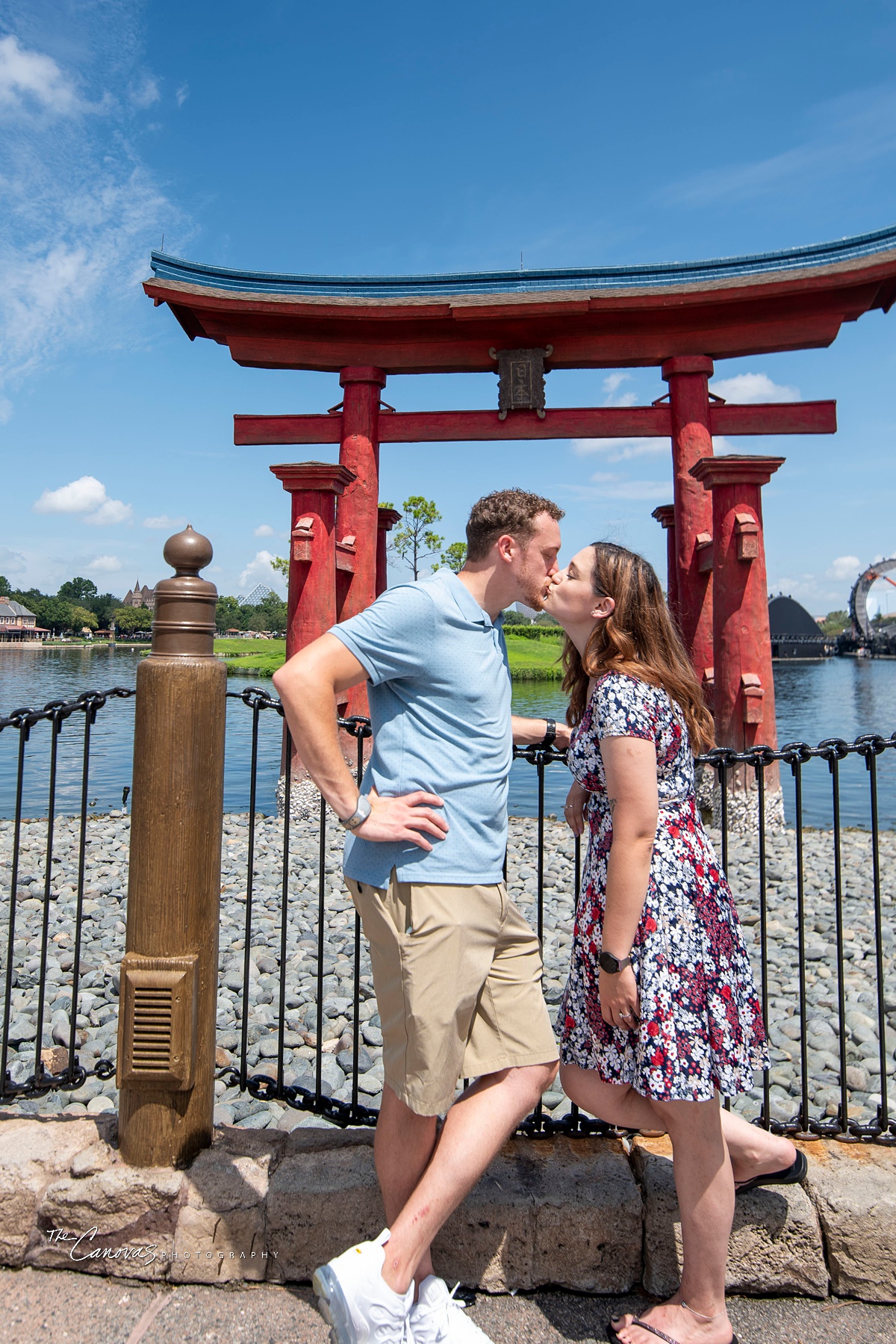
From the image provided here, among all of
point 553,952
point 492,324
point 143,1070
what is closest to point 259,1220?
point 143,1070

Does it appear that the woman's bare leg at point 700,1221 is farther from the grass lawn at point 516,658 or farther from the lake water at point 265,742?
the grass lawn at point 516,658

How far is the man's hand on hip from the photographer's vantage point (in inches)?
63.8

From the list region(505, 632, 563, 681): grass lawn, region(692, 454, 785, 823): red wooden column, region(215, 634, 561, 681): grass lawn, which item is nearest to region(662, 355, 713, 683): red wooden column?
region(692, 454, 785, 823): red wooden column

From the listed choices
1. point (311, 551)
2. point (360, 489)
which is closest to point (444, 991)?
point (311, 551)

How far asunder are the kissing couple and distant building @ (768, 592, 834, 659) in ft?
282

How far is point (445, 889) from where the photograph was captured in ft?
5.39

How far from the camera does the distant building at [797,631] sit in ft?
271

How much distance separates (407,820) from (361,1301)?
0.89m

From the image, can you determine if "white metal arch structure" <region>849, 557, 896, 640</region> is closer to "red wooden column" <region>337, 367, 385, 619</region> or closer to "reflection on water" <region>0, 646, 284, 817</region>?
"reflection on water" <region>0, 646, 284, 817</region>

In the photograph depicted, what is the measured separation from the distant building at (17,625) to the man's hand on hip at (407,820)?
271 ft

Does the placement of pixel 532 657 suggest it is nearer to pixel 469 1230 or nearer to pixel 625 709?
pixel 469 1230

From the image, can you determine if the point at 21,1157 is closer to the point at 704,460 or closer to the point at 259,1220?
the point at 259,1220

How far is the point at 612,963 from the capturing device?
166cm

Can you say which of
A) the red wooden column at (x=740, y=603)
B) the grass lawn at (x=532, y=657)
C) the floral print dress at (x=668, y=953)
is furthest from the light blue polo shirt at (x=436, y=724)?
the grass lawn at (x=532, y=657)
